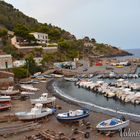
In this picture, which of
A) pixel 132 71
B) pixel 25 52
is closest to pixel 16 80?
pixel 25 52

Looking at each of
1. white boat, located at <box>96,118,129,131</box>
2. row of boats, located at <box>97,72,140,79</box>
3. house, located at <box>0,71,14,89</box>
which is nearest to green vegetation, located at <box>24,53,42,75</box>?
row of boats, located at <box>97,72,140,79</box>

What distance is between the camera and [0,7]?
133m

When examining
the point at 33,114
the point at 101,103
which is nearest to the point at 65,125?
the point at 33,114

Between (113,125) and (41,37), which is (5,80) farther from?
(41,37)

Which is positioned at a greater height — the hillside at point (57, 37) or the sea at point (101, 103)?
the hillside at point (57, 37)

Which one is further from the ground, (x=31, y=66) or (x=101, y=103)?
(x=31, y=66)

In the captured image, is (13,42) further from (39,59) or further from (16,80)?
(16,80)

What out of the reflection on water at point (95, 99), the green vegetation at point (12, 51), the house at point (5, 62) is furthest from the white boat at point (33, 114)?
the green vegetation at point (12, 51)

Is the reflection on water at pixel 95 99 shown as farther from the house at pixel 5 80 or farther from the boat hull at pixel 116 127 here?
the boat hull at pixel 116 127

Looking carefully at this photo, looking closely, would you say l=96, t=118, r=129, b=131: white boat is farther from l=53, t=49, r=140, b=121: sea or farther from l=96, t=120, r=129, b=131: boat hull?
l=53, t=49, r=140, b=121: sea

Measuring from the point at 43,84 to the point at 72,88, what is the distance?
5884 mm

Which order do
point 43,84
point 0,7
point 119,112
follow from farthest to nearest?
point 0,7 < point 43,84 < point 119,112

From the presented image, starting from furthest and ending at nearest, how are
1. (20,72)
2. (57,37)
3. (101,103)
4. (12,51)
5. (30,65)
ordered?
(57,37)
(12,51)
(30,65)
(20,72)
(101,103)

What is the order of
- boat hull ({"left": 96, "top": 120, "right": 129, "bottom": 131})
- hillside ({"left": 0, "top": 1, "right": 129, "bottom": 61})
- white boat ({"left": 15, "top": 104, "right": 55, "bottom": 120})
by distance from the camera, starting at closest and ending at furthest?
boat hull ({"left": 96, "top": 120, "right": 129, "bottom": 131})
white boat ({"left": 15, "top": 104, "right": 55, "bottom": 120})
hillside ({"left": 0, "top": 1, "right": 129, "bottom": 61})
